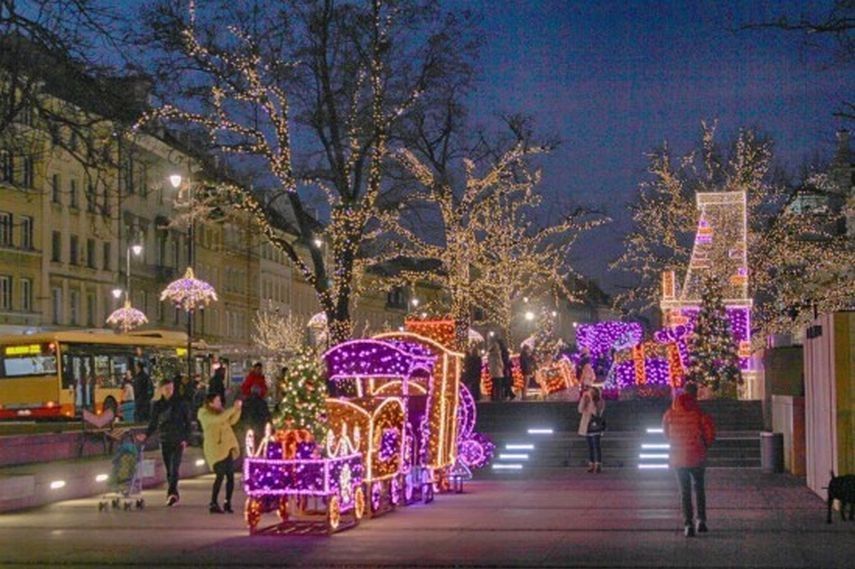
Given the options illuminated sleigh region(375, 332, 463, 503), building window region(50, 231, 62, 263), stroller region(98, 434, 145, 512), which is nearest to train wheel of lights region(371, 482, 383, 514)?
illuminated sleigh region(375, 332, 463, 503)

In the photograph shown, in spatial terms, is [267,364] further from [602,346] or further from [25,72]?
[25,72]

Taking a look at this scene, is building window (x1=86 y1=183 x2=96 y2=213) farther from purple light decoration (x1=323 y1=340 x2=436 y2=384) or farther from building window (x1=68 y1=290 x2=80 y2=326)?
building window (x1=68 y1=290 x2=80 y2=326)

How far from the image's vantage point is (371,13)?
3903 cm

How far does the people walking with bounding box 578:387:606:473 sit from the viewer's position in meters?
30.8

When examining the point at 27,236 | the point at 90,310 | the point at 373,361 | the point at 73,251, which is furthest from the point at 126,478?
the point at 90,310

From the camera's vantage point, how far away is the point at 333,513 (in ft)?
63.6

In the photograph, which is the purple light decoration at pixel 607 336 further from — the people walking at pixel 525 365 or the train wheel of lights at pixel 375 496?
the train wheel of lights at pixel 375 496

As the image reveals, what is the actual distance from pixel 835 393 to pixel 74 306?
6177 centimetres

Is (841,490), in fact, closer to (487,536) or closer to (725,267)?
(487,536)

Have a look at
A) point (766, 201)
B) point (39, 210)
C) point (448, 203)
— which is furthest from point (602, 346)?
point (39, 210)

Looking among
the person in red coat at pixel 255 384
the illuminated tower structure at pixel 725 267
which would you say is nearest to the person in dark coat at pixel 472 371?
the illuminated tower structure at pixel 725 267

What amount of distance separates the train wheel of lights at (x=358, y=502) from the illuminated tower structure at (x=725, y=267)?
26763 millimetres

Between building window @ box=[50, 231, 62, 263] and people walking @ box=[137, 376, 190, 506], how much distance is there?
53.0 meters

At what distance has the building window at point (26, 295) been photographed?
7331cm
